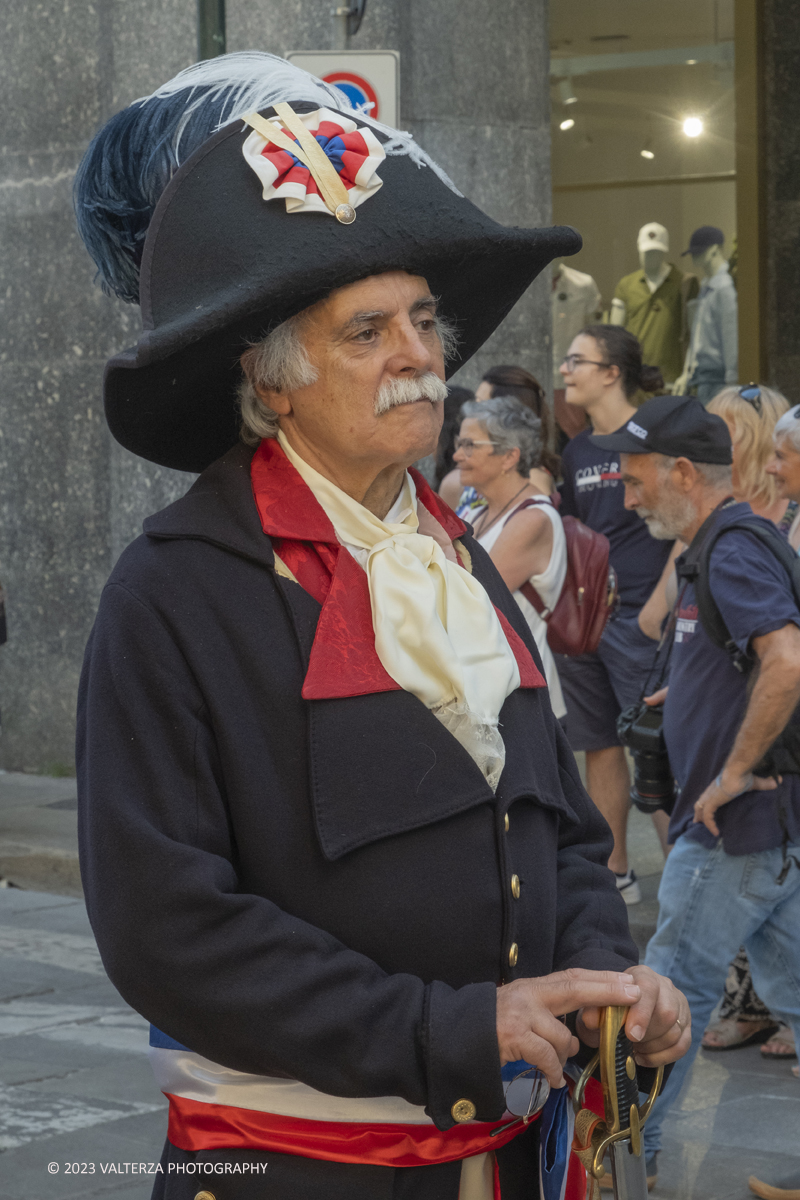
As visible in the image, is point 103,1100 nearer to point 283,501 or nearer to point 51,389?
point 283,501

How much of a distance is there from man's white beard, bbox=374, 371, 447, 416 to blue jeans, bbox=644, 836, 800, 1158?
2.16 metres

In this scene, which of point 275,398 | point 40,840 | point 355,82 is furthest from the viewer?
point 40,840

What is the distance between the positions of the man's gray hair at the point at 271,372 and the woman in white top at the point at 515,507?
360 cm

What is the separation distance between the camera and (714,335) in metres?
10.2

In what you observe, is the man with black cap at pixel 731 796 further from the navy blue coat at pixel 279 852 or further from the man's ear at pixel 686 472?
the navy blue coat at pixel 279 852

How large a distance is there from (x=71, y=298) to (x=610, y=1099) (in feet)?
26.2

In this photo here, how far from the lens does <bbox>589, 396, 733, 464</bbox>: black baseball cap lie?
4.31 metres

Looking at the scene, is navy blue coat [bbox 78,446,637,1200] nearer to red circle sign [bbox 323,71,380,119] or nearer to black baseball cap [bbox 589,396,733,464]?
black baseball cap [bbox 589,396,733,464]

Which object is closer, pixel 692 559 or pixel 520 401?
pixel 692 559

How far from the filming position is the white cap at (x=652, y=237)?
10.4m

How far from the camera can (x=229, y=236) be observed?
2.04m

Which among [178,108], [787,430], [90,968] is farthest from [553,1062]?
[90,968]

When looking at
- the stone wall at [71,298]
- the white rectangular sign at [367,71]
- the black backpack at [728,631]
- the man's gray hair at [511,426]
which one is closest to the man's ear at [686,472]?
the black backpack at [728,631]

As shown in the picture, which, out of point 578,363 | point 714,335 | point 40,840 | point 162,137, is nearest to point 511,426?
point 578,363
